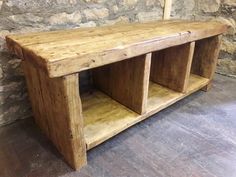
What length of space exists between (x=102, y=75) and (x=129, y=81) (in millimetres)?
249

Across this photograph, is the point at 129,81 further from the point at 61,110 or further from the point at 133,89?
the point at 61,110

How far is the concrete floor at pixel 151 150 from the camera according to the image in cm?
96

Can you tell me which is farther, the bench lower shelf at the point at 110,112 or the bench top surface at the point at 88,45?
the bench lower shelf at the point at 110,112

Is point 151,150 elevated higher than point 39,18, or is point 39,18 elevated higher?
point 39,18

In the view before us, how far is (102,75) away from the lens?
1.35 m

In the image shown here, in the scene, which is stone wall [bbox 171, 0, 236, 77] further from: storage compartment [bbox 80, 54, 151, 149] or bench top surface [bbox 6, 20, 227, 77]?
storage compartment [bbox 80, 54, 151, 149]

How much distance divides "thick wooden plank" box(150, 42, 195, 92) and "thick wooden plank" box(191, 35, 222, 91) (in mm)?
318

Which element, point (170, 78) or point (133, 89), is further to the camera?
point (170, 78)

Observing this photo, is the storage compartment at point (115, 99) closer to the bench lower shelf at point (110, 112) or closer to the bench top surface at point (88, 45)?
the bench lower shelf at point (110, 112)

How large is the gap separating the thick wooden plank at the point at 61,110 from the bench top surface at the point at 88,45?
0.22ft

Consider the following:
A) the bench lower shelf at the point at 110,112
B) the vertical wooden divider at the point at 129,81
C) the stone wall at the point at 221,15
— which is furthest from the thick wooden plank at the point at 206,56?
the vertical wooden divider at the point at 129,81

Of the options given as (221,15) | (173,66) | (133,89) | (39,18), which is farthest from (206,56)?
(39,18)

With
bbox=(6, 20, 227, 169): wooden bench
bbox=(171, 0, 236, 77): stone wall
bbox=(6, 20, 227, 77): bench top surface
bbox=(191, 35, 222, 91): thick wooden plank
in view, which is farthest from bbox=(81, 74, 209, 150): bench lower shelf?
bbox=(171, 0, 236, 77): stone wall

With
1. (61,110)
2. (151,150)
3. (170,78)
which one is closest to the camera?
(61,110)
